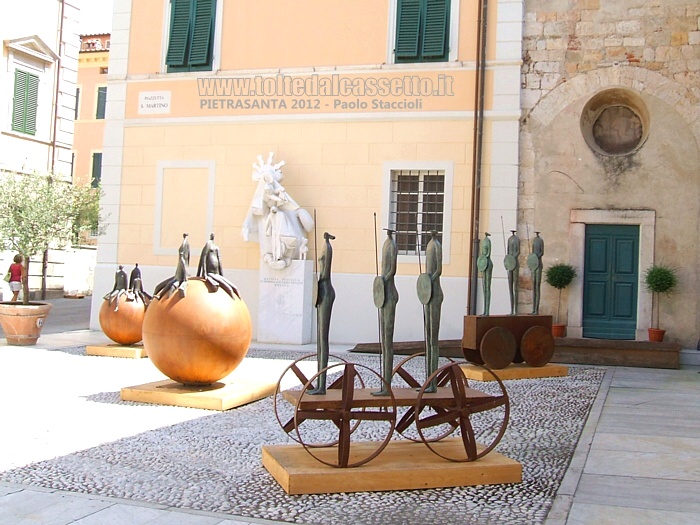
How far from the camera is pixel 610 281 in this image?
43.7 feet

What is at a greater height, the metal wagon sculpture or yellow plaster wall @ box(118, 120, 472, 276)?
yellow plaster wall @ box(118, 120, 472, 276)

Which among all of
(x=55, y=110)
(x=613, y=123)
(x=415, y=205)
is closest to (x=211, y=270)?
(x=415, y=205)

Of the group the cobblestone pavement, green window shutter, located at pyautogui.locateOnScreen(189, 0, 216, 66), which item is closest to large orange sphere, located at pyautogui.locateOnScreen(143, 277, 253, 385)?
the cobblestone pavement


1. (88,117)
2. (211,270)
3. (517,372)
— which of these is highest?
(88,117)

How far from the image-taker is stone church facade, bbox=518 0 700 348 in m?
13.0

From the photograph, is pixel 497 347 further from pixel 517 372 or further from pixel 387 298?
pixel 387 298

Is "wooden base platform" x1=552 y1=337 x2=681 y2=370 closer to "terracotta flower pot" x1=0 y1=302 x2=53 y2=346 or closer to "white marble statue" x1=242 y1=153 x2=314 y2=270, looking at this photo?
"white marble statue" x1=242 y1=153 x2=314 y2=270

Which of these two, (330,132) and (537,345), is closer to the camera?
(537,345)

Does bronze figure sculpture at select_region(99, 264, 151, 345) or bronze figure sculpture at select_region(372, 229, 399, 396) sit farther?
bronze figure sculpture at select_region(99, 264, 151, 345)

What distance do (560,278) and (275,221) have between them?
198 inches

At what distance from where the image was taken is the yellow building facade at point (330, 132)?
544 inches

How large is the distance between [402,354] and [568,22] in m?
6.48

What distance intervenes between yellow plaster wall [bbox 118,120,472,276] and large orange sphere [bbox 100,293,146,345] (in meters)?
3.51

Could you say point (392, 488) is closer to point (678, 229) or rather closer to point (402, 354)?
point (402, 354)
